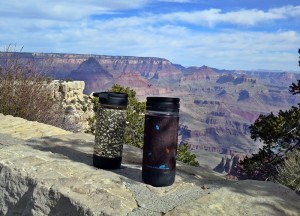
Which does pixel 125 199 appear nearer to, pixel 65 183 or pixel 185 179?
pixel 65 183

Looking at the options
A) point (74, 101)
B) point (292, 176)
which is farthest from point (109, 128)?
point (74, 101)

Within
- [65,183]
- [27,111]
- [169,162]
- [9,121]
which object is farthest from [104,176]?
[27,111]

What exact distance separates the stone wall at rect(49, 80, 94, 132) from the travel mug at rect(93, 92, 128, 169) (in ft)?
40.4

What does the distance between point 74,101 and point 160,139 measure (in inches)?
611

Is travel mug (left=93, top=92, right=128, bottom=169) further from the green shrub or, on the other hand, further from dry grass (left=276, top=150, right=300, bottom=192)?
the green shrub

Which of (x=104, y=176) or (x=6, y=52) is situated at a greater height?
(x=6, y=52)

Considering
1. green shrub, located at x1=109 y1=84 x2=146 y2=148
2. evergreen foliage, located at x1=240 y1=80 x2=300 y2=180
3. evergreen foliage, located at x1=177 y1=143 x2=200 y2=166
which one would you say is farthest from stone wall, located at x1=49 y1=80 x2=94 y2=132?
evergreen foliage, located at x1=240 y1=80 x2=300 y2=180

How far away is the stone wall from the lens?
660 inches

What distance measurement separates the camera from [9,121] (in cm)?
681

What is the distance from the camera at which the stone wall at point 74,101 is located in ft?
55.0

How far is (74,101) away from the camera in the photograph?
18.4 m

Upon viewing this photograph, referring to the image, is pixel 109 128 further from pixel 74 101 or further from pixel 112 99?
pixel 74 101

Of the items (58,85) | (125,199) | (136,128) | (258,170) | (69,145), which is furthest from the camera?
(58,85)

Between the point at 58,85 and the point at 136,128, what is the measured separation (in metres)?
5.32
